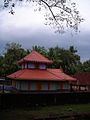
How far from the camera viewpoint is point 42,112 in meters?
25.2

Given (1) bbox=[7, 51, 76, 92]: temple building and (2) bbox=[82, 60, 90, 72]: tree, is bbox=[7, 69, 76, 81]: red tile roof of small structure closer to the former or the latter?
(1) bbox=[7, 51, 76, 92]: temple building

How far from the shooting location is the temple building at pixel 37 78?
41688 mm

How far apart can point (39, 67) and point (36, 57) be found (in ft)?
5.42

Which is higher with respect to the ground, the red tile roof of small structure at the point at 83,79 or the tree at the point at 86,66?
the tree at the point at 86,66

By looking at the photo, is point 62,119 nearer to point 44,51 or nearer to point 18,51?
point 18,51

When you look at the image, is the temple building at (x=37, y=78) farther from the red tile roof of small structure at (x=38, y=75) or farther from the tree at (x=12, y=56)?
the tree at (x=12, y=56)

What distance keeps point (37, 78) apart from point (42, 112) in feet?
53.2

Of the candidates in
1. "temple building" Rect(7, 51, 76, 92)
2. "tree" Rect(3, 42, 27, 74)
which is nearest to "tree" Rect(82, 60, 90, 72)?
"tree" Rect(3, 42, 27, 74)

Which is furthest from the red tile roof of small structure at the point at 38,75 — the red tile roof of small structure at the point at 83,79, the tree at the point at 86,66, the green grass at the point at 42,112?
the tree at the point at 86,66

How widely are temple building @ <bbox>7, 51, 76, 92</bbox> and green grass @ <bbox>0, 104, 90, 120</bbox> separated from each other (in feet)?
41.4

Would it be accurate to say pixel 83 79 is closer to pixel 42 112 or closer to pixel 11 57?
pixel 11 57

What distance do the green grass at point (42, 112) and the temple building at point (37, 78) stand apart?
12.6m

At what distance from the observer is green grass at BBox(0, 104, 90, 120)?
22900mm

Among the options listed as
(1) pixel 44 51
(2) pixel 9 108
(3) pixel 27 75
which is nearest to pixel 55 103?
(2) pixel 9 108
